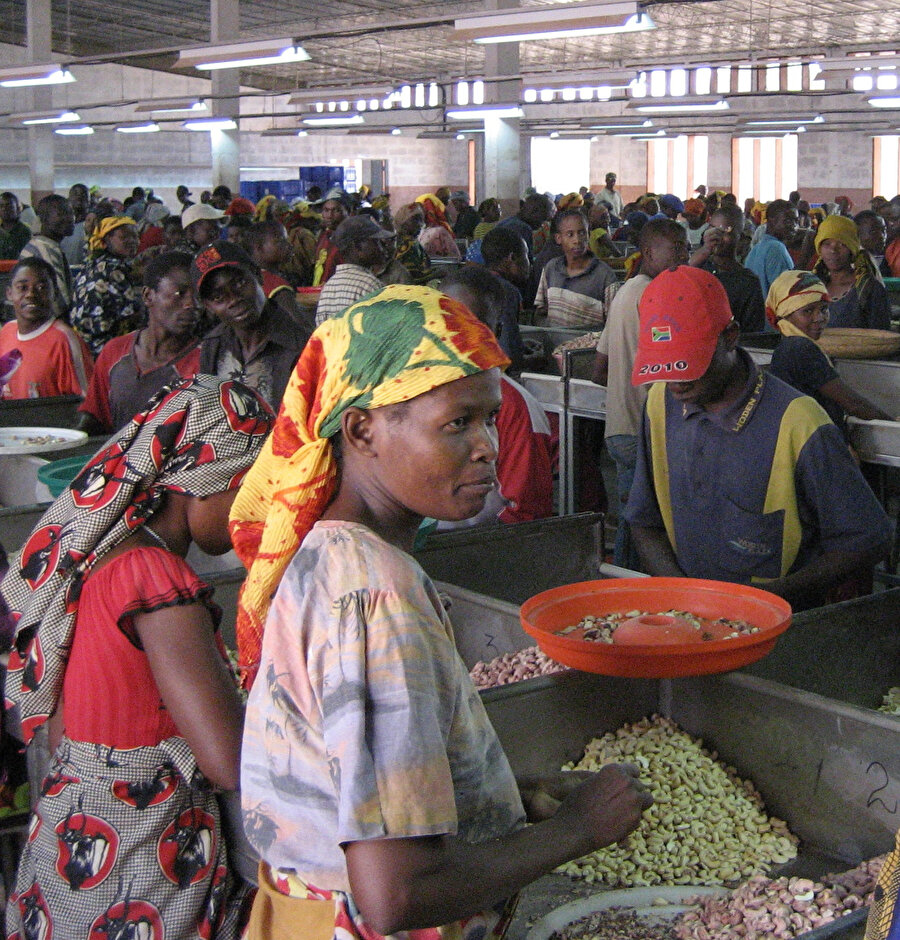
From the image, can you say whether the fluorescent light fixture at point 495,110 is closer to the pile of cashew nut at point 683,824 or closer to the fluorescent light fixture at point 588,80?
the fluorescent light fixture at point 588,80

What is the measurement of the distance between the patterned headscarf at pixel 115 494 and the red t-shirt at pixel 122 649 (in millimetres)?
34

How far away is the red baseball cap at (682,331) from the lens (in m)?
2.32

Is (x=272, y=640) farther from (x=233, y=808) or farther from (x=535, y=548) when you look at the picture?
(x=535, y=548)

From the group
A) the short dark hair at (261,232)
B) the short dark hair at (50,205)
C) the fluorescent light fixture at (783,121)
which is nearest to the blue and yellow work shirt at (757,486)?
the short dark hair at (261,232)

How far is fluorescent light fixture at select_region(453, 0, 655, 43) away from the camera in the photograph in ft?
21.3

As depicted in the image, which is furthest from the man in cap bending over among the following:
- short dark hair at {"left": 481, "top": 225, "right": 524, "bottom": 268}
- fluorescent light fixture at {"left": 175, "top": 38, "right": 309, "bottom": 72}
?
fluorescent light fixture at {"left": 175, "top": 38, "right": 309, "bottom": 72}

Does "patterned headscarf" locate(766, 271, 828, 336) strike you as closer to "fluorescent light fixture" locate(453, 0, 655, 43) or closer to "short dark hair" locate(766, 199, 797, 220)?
"fluorescent light fixture" locate(453, 0, 655, 43)

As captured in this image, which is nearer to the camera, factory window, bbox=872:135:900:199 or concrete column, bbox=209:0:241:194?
concrete column, bbox=209:0:241:194

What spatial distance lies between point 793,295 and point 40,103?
15534mm

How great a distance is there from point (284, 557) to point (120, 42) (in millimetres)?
21233

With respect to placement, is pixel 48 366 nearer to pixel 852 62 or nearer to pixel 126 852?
pixel 126 852

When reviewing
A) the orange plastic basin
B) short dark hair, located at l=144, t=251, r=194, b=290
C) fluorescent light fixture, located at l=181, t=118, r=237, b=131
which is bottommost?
the orange plastic basin

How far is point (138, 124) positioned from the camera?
54.4 feet

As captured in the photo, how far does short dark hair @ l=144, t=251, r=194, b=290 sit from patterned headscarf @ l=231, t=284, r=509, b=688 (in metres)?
2.76
